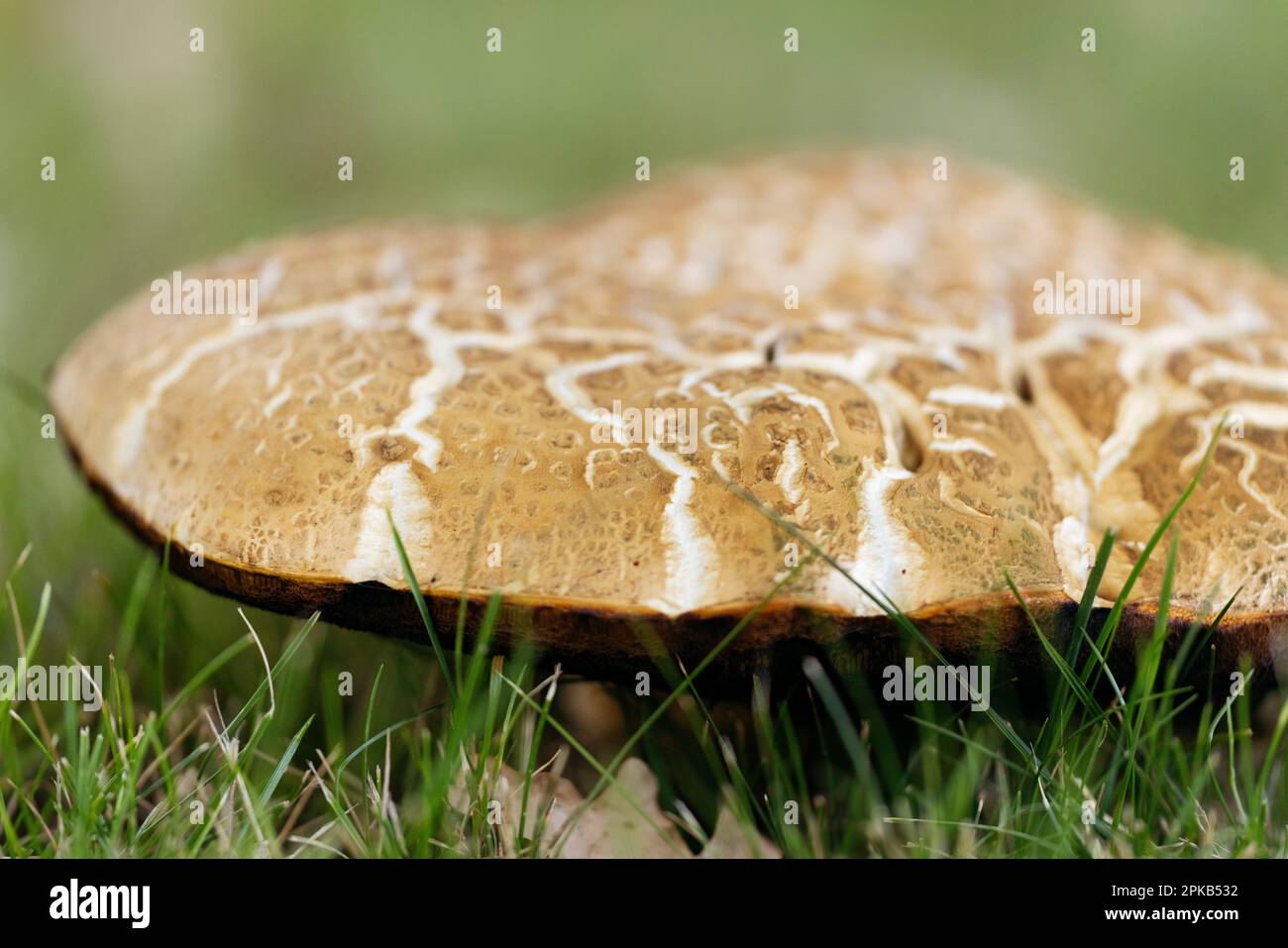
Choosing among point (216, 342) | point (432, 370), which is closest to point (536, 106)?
point (216, 342)

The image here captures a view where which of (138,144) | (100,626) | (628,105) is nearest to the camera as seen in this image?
(100,626)

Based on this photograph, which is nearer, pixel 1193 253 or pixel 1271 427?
pixel 1271 427

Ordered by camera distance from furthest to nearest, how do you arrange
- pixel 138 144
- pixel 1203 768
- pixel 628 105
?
pixel 628 105 < pixel 138 144 < pixel 1203 768

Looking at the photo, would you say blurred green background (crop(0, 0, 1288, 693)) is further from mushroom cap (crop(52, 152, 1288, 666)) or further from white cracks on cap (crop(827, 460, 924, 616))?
white cracks on cap (crop(827, 460, 924, 616))

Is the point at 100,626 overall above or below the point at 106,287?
below

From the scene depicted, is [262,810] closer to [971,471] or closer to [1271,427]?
[971,471]

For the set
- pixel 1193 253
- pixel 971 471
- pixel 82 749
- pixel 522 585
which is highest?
pixel 1193 253
